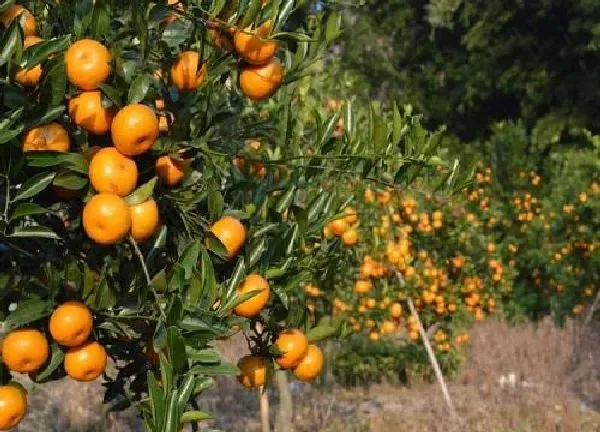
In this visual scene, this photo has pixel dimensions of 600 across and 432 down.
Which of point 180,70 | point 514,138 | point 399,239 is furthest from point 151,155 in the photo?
point 514,138

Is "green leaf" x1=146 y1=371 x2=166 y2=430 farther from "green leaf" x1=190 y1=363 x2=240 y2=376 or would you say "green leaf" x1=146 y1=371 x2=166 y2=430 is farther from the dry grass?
the dry grass

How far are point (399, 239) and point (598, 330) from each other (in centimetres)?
292

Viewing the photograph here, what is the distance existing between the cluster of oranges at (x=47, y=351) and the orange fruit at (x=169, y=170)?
0.31 meters

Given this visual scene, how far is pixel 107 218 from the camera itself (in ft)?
5.06

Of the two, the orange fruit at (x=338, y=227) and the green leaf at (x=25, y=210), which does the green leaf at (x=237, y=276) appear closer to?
the green leaf at (x=25, y=210)

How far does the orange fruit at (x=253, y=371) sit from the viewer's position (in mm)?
2031

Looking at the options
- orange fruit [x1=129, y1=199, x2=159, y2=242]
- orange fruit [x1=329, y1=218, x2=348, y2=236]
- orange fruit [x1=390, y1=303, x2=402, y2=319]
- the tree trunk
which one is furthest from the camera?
orange fruit [x1=390, y1=303, x2=402, y2=319]

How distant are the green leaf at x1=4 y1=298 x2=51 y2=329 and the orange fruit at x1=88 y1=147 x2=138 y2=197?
268 millimetres

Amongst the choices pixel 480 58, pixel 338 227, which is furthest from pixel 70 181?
pixel 480 58

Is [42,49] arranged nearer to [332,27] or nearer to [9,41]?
[9,41]

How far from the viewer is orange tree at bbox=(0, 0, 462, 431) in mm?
1546

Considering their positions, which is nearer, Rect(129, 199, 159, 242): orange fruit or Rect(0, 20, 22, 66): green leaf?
Rect(0, 20, 22, 66): green leaf

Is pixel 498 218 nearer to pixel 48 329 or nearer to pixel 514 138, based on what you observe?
pixel 514 138

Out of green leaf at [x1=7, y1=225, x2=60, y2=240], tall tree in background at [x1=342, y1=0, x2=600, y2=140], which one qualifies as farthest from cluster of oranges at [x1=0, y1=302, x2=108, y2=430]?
tall tree in background at [x1=342, y1=0, x2=600, y2=140]
